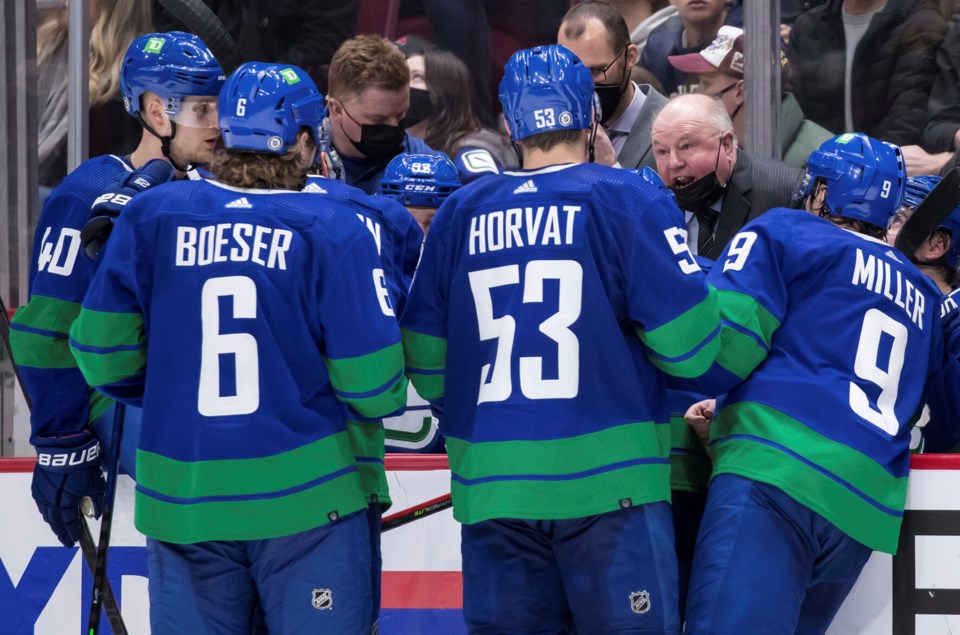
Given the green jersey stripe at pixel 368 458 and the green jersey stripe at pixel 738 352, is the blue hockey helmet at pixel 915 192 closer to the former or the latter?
the green jersey stripe at pixel 738 352

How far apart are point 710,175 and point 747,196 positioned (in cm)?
13

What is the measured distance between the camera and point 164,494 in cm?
221

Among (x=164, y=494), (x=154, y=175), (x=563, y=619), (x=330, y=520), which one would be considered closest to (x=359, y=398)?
(x=330, y=520)

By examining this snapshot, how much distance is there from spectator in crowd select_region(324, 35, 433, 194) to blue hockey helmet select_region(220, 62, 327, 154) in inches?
51.9

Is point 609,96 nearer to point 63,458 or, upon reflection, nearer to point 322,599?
point 63,458

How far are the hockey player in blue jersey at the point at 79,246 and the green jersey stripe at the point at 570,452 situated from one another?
927mm

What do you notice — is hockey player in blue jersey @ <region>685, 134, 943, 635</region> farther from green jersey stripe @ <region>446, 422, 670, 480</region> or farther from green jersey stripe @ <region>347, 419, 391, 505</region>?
green jersey stripe @ <region>347, 419, 391, 505</region>

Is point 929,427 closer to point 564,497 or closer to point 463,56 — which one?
point 564,497

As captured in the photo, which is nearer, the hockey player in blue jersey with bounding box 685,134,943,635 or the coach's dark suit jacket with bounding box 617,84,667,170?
the hockey player in blue jersey with bounding box 685,134,943,635

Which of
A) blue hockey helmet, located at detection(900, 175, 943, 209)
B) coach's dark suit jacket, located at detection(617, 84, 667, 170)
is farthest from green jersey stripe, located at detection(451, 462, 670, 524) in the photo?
coach's dark suit jacket, located at detection(617, 84, 667, 170)

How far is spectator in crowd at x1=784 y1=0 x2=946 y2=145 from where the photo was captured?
13.4ft

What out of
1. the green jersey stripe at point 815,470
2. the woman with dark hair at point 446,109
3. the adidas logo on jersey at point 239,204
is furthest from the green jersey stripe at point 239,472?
the woman with dark hair at point 446,109

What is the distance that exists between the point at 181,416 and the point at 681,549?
1041mm

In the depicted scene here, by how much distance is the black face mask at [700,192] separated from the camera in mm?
3457
